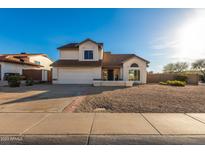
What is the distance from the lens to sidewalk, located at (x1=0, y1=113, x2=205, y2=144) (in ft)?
14.4

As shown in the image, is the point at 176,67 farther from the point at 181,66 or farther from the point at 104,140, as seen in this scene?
the point at 104,140

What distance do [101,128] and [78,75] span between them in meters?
19.5

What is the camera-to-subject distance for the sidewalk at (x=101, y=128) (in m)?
4.38

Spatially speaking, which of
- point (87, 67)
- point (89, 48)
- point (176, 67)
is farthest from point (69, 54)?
point (176, 67)

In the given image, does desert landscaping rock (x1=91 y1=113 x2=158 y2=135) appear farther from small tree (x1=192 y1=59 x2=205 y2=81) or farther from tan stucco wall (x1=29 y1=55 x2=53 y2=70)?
small tree (x1=192 y1=59 x2=205 y2=81)

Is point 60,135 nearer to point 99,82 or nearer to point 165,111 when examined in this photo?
point 165,111

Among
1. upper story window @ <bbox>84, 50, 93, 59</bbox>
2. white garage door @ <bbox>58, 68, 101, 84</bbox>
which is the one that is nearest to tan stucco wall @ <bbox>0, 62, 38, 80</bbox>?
white garage door @ <bbox>58, 68, 101, 84</bbox>

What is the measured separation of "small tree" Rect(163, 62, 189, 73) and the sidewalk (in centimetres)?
5582

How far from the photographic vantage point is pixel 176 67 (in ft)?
190

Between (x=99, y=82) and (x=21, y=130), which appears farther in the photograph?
(x=99, y=82)

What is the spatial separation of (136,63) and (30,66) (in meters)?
21.2

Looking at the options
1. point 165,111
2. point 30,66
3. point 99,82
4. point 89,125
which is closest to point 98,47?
point 99,82

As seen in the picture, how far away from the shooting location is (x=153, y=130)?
5.01 metres

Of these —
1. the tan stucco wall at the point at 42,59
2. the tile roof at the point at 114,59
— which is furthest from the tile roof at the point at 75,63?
the tan stucco wall at the point at 42,59
